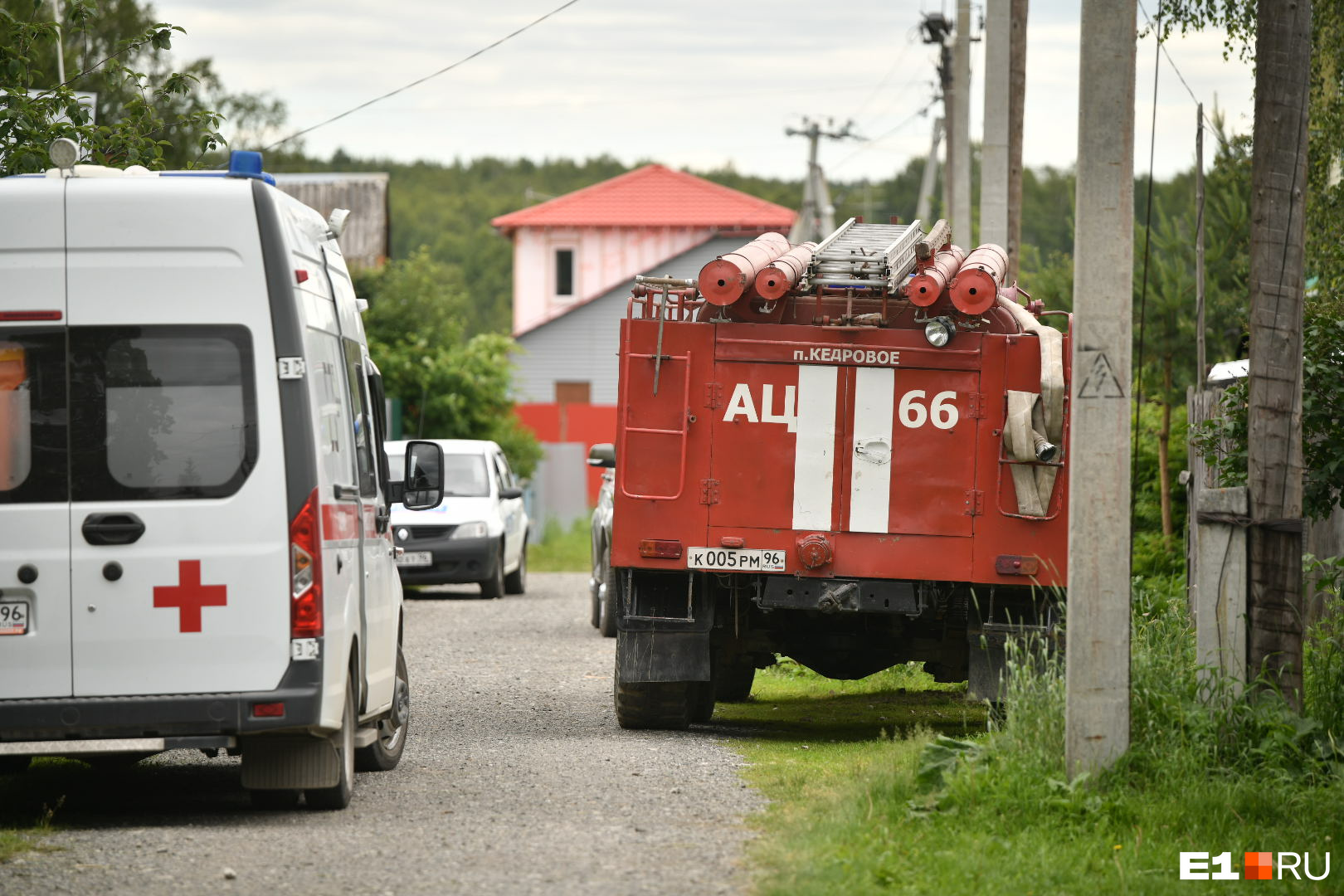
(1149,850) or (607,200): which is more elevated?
(607,200)

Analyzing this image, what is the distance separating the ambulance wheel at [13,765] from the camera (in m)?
8.66

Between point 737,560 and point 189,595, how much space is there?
12.2ft

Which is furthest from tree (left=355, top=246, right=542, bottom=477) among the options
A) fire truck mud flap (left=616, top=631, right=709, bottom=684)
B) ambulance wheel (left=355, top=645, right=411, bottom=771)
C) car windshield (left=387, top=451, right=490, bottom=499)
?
ambulance wheel (left=355, top=645, right=411, bottom=771)

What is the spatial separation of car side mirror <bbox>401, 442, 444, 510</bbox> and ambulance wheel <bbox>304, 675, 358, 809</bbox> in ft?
5.70

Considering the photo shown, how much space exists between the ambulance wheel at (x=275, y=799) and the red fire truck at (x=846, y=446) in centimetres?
263

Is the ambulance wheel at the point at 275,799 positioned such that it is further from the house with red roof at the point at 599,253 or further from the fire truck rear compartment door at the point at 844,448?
the house with red roof at the point at 599,253

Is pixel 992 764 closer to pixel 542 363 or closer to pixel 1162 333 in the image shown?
pixel 1162 333

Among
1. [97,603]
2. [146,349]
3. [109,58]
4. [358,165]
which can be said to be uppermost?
[358,165]

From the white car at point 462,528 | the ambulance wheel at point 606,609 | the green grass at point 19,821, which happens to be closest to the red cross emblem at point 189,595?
the green grass at point 19,821

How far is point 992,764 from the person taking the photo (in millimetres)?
7852

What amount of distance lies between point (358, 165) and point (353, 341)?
3377 inches

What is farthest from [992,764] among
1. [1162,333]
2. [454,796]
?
[1162,333]

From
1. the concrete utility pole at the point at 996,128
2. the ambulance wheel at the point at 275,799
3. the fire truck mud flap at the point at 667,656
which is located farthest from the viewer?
the concrete utility pole at the point at 996,128

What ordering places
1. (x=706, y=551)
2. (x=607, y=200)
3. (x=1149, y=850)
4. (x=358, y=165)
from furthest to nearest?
1. (x=358, y=165)
2. (x=607, y=200)
3. (x=706, y=551)
4. (x=1149, y=850)
